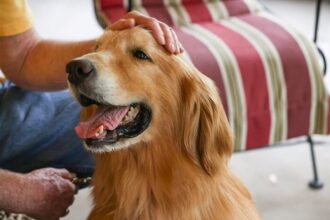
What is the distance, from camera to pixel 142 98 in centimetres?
103

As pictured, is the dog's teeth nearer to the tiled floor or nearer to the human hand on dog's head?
the human hand on dog's head

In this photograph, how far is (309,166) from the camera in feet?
7.16

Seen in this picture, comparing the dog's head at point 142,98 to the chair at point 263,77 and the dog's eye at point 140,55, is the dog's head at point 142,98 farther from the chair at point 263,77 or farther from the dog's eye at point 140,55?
the chair at point 263,77

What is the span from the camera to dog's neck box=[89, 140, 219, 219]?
108cm

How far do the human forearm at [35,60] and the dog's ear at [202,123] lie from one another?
14.6 inches

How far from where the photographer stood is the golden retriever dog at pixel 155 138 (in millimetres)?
1024

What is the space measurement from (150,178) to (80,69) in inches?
11.4

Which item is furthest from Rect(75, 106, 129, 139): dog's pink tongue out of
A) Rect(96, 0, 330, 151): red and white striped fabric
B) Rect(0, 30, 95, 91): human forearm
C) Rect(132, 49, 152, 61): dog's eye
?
Rect(96, 0, 330, 151): red and white striped fabric

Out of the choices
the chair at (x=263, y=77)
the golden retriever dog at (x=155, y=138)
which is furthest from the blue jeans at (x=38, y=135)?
the chair at (x=263, y=77)

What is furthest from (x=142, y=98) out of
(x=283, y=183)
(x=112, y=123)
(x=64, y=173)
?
(x=283, y=183)

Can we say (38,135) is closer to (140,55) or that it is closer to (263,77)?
(140,55)

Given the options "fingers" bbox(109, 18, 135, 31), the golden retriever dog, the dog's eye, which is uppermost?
"fingers" bbox(109, 18, 135, 31)

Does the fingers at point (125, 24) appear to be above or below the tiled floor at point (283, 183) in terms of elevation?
above

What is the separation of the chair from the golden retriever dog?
613 mm
